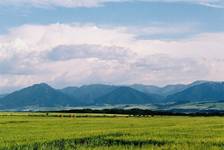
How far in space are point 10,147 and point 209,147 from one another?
14796 mm

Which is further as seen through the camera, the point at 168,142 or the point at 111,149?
the point at 168,142

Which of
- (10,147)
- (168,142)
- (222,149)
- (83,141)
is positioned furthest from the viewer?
(83,141)

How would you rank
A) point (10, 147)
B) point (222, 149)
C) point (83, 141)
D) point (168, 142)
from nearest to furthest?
point (222, 149)
point (10, 147)
point (168, 142)
point (83, 141)

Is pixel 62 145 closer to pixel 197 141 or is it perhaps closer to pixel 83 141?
pixel 83 141

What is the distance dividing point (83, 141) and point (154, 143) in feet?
21.3

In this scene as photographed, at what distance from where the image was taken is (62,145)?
3666 cm

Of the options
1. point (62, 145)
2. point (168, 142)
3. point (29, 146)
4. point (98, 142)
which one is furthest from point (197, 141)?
point (29, 146)

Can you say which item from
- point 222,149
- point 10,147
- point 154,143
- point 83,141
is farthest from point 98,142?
point 222,149

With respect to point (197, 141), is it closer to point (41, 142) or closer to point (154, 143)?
point (154, 143)

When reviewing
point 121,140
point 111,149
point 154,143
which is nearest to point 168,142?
point 154,143

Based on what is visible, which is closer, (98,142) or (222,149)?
(222,149)

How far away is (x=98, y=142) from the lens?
3925 cm

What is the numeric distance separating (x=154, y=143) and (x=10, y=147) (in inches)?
457

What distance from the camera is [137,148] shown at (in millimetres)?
33844
